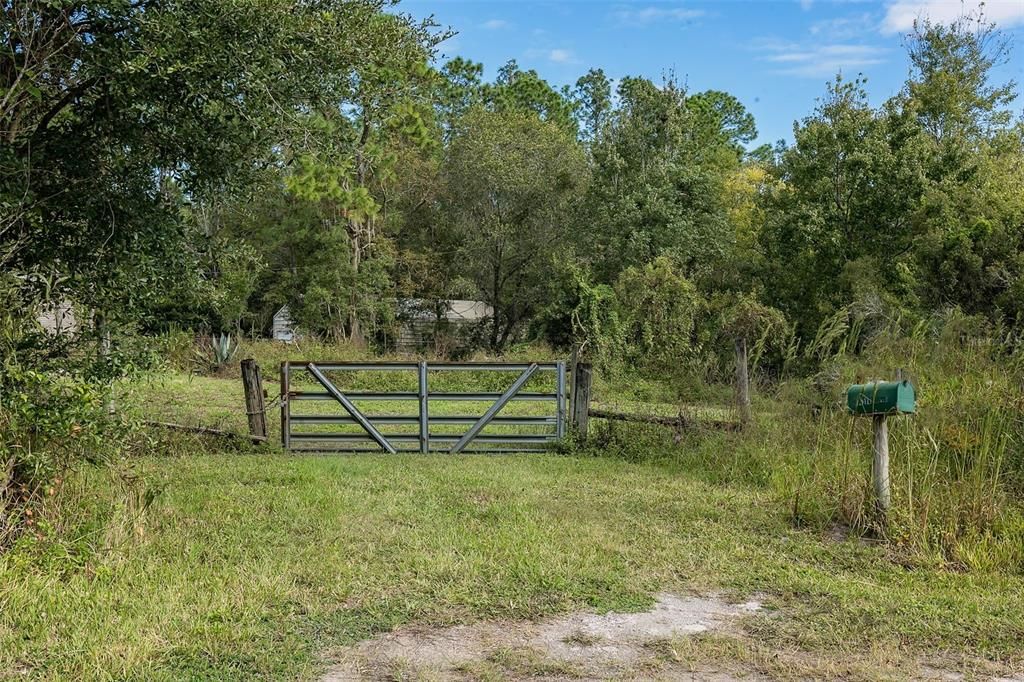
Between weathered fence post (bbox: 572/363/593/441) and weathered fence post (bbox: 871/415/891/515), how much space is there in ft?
15.4

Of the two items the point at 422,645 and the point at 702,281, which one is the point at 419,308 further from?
the point at 422,645

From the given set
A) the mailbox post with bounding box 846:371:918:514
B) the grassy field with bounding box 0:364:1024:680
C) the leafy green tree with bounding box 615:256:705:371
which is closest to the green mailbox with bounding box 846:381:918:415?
the mailbox post with bounding box 846:371:918:514

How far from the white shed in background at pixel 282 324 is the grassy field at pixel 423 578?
77.2ft

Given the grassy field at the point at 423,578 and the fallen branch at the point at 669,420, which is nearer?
the grassy field at the point at 423,578

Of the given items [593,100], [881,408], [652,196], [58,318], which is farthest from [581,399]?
[593,100]

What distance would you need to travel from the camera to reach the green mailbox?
17.6 ft

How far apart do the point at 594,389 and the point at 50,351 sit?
12662 mm

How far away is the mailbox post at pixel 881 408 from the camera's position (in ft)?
17.7

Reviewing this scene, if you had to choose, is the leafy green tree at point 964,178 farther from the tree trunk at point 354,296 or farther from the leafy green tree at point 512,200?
the tree trunk at point 354,296

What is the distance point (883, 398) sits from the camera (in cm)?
546

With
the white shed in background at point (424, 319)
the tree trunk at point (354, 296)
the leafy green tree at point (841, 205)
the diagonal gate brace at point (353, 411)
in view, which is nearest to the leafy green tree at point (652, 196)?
the leafy green tree at point (841, 205)

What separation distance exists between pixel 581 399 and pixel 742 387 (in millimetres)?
Answer: 2190

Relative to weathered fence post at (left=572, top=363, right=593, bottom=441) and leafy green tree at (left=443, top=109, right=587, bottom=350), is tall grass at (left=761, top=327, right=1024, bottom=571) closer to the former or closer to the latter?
weathered fence post at (left=572, top=363, right=593, bottom=441)

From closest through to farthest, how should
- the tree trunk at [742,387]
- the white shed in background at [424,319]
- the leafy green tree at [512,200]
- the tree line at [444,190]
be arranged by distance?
the tree line at [444,190]
the tree trunk at [742,387]
the leafy green tree at [512,200]
the white shed in background at [424,319]
